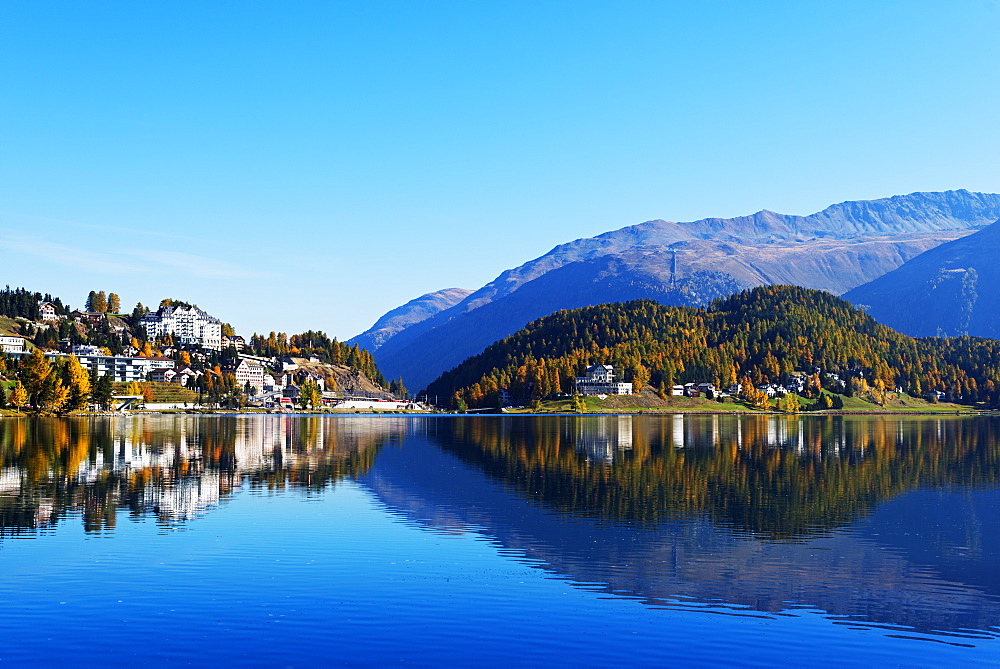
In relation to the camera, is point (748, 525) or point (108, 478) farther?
point (108, 478)

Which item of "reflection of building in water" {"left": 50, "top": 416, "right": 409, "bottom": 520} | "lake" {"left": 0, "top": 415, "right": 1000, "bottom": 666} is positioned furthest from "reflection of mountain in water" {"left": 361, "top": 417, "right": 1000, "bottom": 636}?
"reflection of building in water" {"left": 50, "top": 416, "right": 409, "bottom": 520}

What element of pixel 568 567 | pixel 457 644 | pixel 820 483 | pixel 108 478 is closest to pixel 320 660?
pixel 457 644

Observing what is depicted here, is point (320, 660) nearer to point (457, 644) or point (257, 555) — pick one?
point (457, 644)

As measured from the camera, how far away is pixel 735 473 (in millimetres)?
83375

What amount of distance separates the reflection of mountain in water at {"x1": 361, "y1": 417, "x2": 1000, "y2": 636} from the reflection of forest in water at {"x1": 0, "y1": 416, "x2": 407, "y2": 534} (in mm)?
8858

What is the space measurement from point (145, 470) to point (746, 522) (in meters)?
53.9

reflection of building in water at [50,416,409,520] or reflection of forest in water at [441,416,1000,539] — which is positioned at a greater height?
reflection of building in water at [50,416,409,520]

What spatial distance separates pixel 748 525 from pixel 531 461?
47078 mm

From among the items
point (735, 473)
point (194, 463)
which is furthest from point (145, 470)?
point (735, 473)

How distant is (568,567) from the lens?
40.7m

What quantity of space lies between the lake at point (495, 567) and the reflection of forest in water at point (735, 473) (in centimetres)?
56

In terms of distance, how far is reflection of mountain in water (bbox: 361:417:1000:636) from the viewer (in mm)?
35938

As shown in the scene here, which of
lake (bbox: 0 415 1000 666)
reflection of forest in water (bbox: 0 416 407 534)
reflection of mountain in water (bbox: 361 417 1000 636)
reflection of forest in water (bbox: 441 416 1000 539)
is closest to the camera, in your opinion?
lake (bbox: 0 415 1000 666)

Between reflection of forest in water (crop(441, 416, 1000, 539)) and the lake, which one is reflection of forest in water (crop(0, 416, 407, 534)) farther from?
reflection of forest in water (crop(441, 416, 1000, 539))
